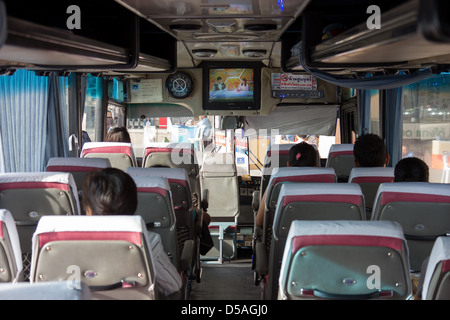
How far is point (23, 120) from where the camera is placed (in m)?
6.25

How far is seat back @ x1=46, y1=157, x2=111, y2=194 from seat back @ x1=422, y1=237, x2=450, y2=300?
3153mm

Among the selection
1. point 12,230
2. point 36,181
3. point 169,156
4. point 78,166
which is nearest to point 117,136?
point 169,156

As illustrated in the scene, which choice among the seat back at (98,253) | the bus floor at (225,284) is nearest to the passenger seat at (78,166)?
the bus floor at (225,284)

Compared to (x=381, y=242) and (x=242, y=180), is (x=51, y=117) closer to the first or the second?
(x=242, y=180)

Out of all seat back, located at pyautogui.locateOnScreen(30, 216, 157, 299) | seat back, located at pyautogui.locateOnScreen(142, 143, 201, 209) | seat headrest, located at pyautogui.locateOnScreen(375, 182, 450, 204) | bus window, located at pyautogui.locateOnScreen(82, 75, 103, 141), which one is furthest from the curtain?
seat headrest, located at pyautogui.locateOnScreen(375, 182, 450, 204)

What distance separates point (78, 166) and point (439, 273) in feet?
11.0

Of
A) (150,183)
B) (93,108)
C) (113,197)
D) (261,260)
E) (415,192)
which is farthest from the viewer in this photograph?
(93,108)

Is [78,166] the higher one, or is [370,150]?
[370,150]

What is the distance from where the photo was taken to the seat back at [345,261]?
222 centimetres

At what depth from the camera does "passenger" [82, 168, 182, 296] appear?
8.93ft

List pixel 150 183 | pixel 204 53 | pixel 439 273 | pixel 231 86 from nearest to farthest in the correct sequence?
1. pixel 439 273
2. pixel 150 183
3. pixel 204 53
4. pixel 231 86

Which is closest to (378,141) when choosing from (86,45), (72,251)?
(86,45)

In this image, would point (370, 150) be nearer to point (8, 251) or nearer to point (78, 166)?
point (78, 166)

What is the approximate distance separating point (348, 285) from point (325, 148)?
7.68m
